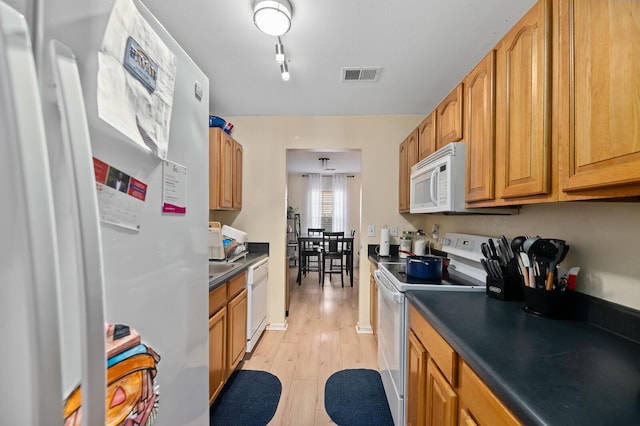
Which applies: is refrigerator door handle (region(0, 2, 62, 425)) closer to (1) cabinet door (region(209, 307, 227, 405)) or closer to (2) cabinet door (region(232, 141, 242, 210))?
(1) cabinet door (region(209, 307, 227, 405))

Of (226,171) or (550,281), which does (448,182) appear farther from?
(226,171)

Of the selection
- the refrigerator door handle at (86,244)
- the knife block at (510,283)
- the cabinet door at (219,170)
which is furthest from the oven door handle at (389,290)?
the cabinet door at (219,170)

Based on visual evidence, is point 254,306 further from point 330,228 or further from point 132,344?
point 330,228

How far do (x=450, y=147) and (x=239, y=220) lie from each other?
223 cm

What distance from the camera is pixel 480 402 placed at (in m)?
0.76

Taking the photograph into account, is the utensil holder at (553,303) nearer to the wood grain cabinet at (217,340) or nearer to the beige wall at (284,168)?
the wood grain cabinet at (217,340)

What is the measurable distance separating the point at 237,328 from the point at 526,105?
217cm

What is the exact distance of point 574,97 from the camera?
0.81 metres

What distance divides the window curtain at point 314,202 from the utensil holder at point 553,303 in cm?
586

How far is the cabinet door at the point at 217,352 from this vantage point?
60.1 inches

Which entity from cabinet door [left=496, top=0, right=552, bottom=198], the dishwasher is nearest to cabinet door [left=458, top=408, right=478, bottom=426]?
cabinet door [left=496, top=0, right=552, bottom=198]

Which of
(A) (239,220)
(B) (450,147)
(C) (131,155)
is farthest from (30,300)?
(A) (239,220)

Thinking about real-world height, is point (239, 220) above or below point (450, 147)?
below

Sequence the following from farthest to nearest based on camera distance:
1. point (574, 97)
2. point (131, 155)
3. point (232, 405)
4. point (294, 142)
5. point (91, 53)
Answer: point (294, 142) < point (232, 405) < point (574, 97) < point (131, 155) < point (91, 53)
